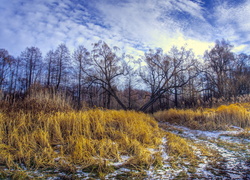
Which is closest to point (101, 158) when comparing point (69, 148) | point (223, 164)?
point (69, 148)

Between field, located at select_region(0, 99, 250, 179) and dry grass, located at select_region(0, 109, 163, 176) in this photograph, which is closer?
field, located at select_region(0, 99, 250, 179)

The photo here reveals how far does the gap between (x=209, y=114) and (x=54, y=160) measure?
7244mm

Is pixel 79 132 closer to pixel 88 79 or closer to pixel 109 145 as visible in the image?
pixel 109 145

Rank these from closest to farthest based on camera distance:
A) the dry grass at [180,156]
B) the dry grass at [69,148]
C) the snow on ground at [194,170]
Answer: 1. the snow on ground at [194,170]
2. the dry grass at [69,148]
3. the dry grass at [180,156]

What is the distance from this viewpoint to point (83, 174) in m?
2.22

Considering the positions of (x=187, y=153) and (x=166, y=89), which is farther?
(x=166, y=89)

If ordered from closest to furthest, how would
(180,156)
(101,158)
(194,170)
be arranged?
(194,170) < (101,158) < (180,156)

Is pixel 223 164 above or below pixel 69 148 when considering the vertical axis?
below

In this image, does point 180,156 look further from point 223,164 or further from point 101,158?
point 101,158

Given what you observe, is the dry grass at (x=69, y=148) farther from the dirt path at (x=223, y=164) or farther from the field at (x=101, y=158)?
the dirt path at (x=223, y=164)

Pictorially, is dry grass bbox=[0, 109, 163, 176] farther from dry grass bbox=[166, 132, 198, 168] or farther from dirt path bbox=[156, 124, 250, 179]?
dirt path bbox=[156, 124, 250, 179]

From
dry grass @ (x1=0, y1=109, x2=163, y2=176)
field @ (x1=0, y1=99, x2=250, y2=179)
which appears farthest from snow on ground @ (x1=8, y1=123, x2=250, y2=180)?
dry grass @ (x1=0, y1=109, x2=163, y2=176)

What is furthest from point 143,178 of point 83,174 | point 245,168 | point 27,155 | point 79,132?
point 79,132

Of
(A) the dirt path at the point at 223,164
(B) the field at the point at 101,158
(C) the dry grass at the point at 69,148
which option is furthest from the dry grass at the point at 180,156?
(C) the dry grass at the point at 69,148
